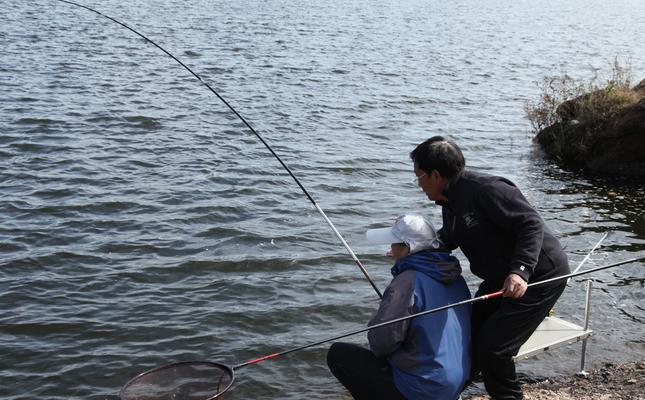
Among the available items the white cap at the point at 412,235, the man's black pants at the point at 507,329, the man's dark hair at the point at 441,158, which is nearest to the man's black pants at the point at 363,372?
the man's black pants at the point at 507,329

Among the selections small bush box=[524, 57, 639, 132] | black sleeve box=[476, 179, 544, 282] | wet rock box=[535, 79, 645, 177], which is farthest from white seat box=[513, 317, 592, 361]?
small bush box=[524, 57, 639, 132]

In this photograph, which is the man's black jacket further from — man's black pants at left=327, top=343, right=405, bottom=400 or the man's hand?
man's black pants at left=327, top=343, right=405, bottom=400

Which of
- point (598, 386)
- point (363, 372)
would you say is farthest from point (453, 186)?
point (598, 386)

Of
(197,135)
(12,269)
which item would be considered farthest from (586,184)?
(12,269)

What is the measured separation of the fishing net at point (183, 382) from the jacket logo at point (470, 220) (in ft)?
4.98

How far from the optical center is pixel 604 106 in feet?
44.4

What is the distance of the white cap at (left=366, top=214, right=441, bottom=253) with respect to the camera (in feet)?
14.7

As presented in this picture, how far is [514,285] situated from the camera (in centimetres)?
446

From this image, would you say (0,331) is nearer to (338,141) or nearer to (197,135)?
(197,135)

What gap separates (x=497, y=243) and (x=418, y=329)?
727 millimetres

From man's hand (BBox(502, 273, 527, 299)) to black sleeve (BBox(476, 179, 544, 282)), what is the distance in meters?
0.03

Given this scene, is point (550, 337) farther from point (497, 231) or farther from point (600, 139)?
point (600, 139)

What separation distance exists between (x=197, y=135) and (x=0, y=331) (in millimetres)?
7321

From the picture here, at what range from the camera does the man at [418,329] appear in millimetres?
4344
